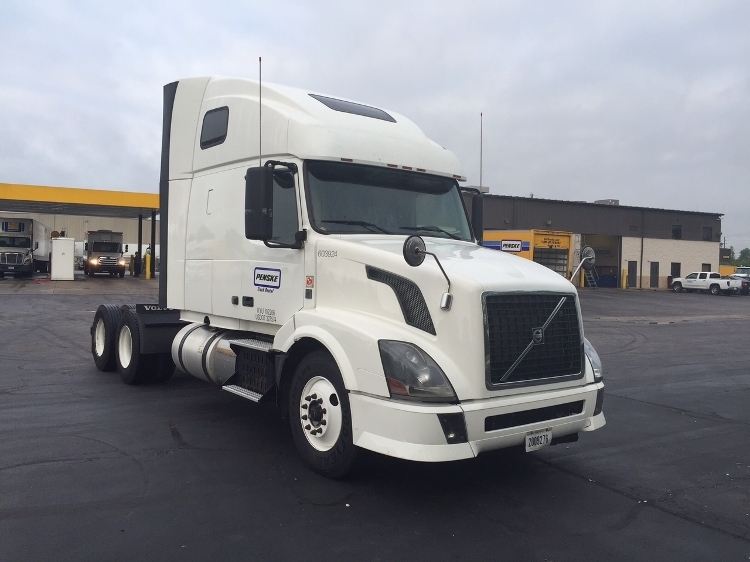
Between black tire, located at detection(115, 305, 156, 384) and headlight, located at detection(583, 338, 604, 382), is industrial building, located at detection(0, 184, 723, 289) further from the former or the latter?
headlight, located at detection(583, 338, 604, 382)

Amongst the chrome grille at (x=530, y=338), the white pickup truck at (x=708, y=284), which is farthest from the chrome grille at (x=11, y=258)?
the white pickup truck at (x=708, y=284)

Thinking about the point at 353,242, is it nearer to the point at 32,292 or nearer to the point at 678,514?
the point at 678,514

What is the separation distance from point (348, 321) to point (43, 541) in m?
2.59

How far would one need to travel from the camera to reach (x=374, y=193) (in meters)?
6.29

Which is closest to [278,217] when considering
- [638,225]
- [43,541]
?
[43,541]

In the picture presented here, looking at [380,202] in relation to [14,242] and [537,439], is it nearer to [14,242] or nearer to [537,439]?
[537,439]

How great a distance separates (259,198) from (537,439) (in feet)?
9.96

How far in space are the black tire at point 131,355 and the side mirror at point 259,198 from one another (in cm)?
404

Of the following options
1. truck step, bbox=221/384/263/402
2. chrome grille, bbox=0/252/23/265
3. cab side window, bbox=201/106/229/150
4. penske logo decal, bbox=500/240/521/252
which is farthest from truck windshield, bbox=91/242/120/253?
truck step, bbox=221/384/263/402

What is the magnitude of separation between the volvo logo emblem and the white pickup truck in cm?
5187

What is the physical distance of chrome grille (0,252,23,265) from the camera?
123 ft

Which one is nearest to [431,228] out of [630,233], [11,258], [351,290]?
[351,290]

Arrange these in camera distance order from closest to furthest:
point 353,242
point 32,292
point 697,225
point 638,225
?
point 353,242, point 32,292, point 638,225, point 697,225

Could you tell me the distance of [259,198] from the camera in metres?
5.68
